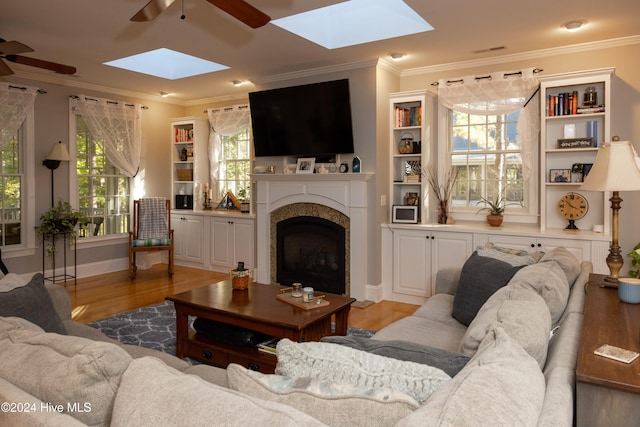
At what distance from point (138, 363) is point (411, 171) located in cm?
442

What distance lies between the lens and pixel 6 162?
17.8 ft

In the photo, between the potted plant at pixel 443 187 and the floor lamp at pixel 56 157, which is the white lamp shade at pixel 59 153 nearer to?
the floor lamp at pixel 56 157

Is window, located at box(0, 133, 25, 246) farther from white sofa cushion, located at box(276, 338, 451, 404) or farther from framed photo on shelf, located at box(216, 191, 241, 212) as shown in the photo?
white sofa cushion, located at box(276, 338, 451, 404)

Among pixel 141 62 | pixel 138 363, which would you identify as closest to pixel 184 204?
pixel 141 62

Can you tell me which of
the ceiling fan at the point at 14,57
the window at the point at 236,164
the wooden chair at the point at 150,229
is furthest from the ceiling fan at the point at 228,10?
the wooden chair at the point at 150,229

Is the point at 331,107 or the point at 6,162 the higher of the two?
the point at 331,107

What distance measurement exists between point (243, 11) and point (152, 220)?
444 cm

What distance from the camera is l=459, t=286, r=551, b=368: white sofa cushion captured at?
1.41 meters

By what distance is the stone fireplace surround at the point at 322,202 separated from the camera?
4969 mm

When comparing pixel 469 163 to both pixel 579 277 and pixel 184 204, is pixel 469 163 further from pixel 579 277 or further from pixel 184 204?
pixel 184 204

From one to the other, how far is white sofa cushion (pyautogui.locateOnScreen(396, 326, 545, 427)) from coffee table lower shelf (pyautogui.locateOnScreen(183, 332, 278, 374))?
197 cm

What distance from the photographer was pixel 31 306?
2.06 meters

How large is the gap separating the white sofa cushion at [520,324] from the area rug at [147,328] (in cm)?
231

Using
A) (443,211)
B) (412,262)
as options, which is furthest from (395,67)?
(412,262)
